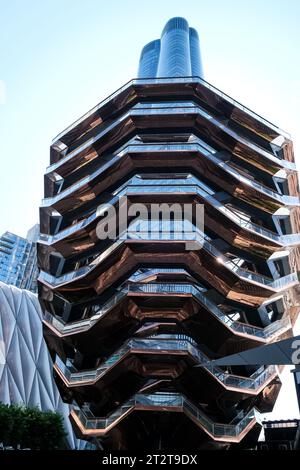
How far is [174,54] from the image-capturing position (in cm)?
11738

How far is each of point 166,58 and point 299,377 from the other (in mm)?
118610

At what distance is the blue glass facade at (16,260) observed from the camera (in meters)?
119

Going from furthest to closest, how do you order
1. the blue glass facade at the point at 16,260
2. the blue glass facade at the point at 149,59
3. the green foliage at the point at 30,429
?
the blue glass facade at the point at 149,59 < the blue glass facade at the point at 16,260 < the green foliage at the point at 30,429

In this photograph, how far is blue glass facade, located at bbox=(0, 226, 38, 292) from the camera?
119062 millimetres

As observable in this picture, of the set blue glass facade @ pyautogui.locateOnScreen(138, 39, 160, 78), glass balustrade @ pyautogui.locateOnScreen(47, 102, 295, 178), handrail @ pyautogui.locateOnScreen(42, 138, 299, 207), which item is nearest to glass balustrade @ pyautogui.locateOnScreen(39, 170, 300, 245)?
handrail @ pyautogui.locateOnScreen(42, 138, 299, 207)

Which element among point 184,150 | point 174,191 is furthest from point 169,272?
point 184,150

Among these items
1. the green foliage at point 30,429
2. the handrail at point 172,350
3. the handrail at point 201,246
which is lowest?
the green foliage at point 30,429

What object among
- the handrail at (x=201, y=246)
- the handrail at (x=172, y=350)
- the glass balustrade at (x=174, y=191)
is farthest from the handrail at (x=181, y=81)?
the handrail at (x=172, y=350)

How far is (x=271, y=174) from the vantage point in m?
37.3

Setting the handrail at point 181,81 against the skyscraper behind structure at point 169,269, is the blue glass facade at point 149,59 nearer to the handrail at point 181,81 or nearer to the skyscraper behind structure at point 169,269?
the handrail at point 181,81

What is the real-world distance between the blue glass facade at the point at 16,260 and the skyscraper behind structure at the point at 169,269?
279 feet

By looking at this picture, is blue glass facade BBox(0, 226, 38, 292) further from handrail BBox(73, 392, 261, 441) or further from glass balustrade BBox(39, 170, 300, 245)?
handrail BBox(73, 392, 261, 441)

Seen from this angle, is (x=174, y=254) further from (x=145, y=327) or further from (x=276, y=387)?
(x=276, y=387)
